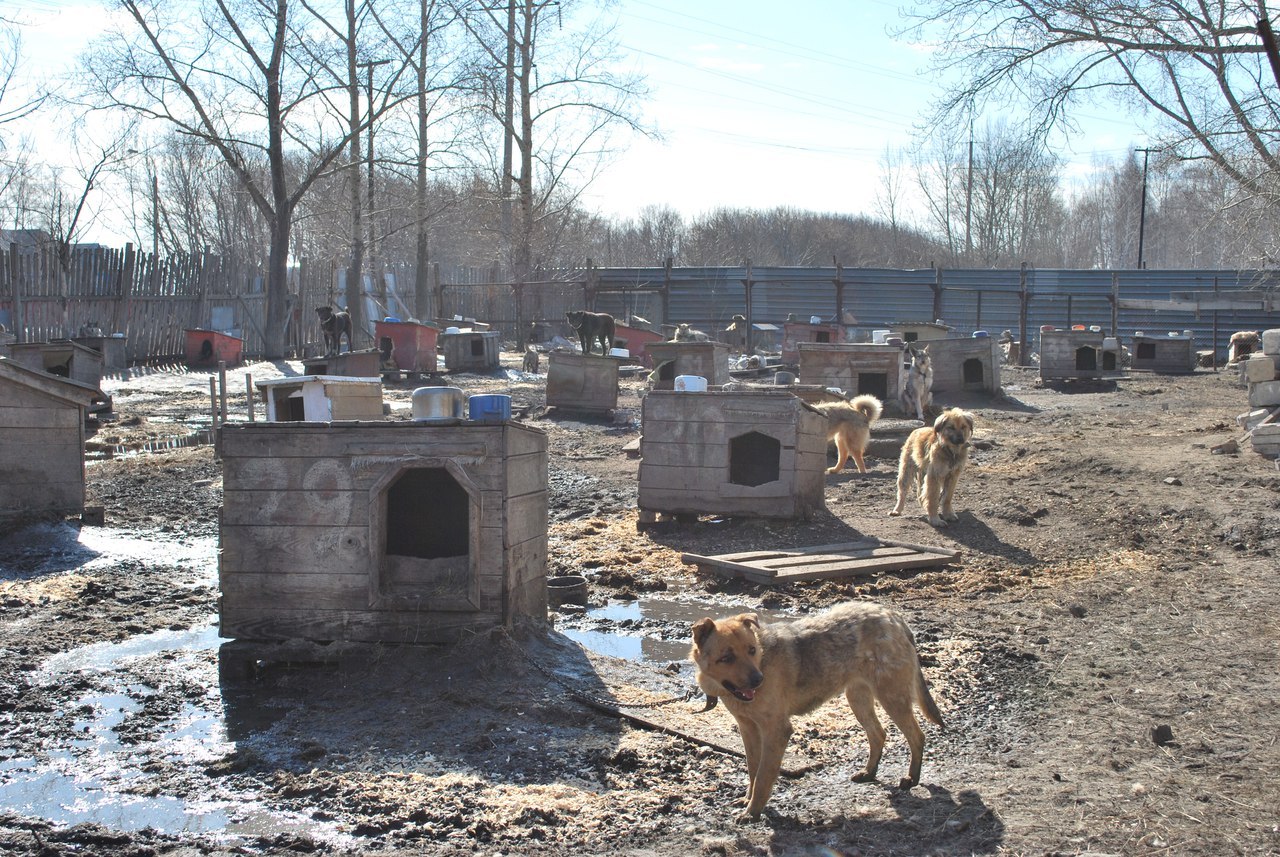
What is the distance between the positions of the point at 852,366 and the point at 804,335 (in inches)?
479

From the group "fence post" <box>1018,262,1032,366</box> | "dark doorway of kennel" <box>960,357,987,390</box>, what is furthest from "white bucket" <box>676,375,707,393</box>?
"fence post" <box>1018,262,1032,366</box>

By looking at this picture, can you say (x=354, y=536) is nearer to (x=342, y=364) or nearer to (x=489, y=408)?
(x=489, y=408)

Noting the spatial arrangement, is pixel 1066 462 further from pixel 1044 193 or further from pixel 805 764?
pixel 1044 193

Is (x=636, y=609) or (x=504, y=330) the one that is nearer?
(x=636, y=609)

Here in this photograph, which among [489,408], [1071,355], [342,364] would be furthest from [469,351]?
[489,408]

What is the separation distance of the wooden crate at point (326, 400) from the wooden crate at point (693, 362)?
9.96 m

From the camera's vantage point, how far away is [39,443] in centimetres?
1012

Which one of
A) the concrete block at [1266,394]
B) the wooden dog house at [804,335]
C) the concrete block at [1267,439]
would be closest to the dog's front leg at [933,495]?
the concrete block at [1267,439]

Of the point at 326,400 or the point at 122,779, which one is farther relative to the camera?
the point at 326,400

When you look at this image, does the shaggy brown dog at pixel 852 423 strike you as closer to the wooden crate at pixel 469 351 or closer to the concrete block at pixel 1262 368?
the concrete block at pixel 1262 368

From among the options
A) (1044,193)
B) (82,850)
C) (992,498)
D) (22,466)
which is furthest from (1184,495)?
(1044,193)

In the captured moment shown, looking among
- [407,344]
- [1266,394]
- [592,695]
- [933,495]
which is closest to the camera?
[592,695]

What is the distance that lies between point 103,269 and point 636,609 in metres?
24.1

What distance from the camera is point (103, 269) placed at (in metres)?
27.8
